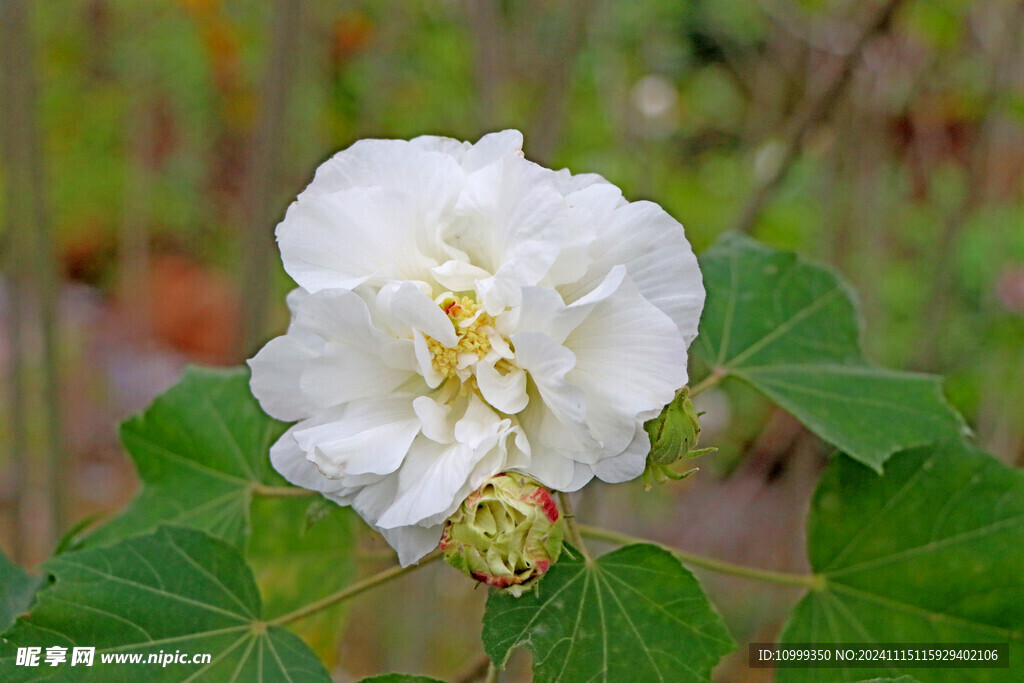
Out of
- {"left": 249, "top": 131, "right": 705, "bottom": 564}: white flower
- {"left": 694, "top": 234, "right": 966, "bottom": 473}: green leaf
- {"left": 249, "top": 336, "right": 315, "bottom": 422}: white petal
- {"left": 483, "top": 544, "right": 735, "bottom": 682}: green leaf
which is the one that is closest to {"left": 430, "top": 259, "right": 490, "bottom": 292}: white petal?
{"left": 249, "top": 131, "right": 705, "bottom": 564}: white flower

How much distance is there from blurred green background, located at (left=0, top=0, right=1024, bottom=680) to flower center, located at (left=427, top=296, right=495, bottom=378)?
30.7 inches

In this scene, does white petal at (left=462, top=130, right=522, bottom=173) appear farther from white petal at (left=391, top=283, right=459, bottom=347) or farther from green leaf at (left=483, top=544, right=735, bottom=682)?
green leaf at (left=483, top=544, right=735, bottom=682)

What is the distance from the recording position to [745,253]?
0.94m

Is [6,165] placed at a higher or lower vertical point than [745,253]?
lower

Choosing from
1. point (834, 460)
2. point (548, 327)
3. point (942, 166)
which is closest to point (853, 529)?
point (834, 460)

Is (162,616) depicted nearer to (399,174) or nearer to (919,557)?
(399,174)

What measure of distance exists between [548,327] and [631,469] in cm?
11

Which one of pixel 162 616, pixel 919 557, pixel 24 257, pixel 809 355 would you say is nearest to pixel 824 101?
pixel 809 355

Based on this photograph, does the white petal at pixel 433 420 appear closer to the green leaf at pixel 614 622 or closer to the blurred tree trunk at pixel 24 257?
the green leaf at pixel 614 622

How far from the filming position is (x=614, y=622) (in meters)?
0.65

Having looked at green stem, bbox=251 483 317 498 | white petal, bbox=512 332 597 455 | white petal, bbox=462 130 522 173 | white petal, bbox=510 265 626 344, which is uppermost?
white petal, bbox=462 130 522 173

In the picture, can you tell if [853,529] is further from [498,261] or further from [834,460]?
[498,261]

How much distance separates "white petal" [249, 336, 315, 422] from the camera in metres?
0.63

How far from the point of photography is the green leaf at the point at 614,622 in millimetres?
613
